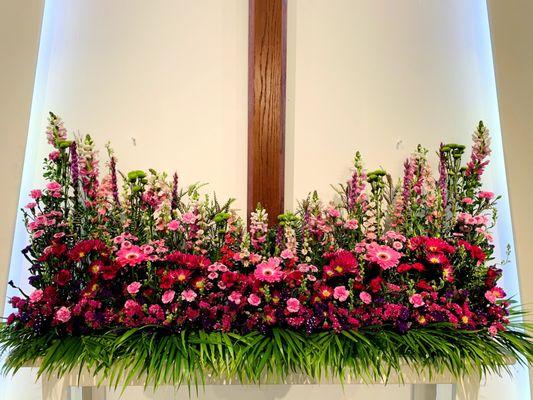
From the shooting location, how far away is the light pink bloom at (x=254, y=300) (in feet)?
4.52

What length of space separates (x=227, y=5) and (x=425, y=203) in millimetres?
1281

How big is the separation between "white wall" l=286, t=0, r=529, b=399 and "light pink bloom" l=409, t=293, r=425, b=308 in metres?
0.61

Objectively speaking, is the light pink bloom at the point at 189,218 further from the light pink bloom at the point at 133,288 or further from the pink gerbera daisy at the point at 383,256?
the pink gerbera daisy at the point at 383,256

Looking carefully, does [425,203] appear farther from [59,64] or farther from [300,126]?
[59,64]

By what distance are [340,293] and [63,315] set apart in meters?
0.99

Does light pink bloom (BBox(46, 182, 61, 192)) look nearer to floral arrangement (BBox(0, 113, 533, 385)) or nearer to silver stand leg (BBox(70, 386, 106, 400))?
floral arrangement (BBox(0, 113, 533, 385))

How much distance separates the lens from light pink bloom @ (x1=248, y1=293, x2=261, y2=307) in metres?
1.38

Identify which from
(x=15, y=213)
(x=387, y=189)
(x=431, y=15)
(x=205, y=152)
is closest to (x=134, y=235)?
(x=205, y=152)

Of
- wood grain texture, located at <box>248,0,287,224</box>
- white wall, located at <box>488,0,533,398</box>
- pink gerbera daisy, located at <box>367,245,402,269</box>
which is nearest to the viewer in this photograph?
pink gerbera daisy, located at <box>367,245,402,269</box>

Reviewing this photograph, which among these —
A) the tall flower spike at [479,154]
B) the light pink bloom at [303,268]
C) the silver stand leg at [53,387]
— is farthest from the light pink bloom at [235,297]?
the tall flower spike at [479,154]

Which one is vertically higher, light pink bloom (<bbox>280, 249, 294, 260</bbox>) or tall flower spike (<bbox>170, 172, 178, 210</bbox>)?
tall flower spike (<bbox>170, 172, 178, 210</bbox>)

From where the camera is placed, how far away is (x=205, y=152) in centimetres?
180

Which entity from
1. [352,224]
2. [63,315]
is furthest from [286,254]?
[63,315]

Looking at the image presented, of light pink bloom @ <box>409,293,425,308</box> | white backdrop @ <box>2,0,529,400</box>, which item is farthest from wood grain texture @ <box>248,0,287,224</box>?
light pink bloom @ <box>409,293,425,308</box>
